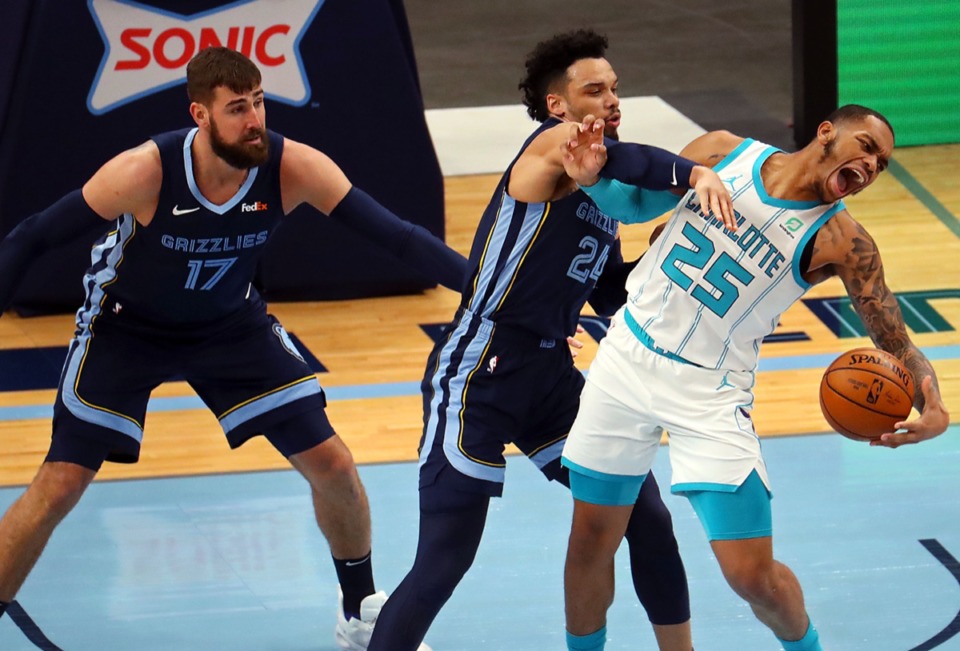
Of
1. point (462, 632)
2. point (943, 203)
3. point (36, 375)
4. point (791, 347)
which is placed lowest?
point (943, 203)

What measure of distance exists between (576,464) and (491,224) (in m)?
0.73

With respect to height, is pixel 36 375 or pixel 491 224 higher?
pixel 491 224

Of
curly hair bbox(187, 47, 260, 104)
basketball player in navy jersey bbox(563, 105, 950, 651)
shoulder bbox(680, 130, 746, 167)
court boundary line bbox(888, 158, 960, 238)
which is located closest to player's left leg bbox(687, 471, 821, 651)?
basketball player in navy jersey bbox(563, 105, 950, 651)

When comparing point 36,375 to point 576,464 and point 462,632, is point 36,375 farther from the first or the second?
point 576,464

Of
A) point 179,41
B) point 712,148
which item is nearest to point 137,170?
point 712,148

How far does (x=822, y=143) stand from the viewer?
4117mm

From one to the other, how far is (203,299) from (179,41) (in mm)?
3350

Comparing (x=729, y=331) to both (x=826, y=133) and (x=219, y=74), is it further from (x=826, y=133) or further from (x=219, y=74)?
(x=219, y=74)

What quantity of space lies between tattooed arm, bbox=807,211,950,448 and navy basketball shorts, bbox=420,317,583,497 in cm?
84

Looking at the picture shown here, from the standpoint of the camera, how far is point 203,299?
16.7 feet

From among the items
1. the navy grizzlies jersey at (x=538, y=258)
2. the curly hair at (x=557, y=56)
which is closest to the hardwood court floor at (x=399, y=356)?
the navy grizzlies jersey at (x=538, y=258)

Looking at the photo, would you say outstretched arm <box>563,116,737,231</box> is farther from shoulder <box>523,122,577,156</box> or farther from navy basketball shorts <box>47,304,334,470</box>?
navy basketball shorts <box>47,304,334,470</box>

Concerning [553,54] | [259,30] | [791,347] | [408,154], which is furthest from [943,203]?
[553,54]

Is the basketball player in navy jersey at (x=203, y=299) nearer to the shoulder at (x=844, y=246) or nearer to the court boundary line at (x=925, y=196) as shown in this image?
the shoulder at (x=844, y=246)
